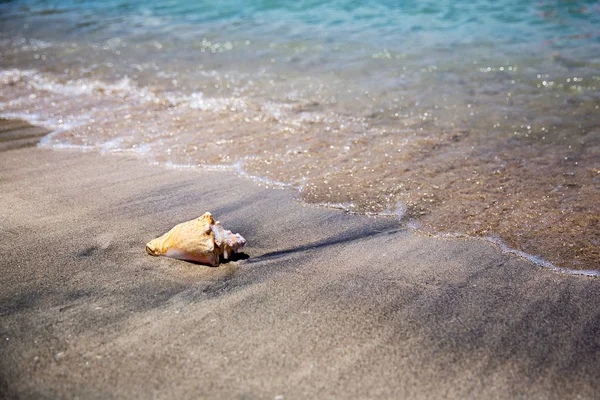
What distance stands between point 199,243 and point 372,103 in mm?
3335

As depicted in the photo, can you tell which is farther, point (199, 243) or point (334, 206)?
point (334, 206)

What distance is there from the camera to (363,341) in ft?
6.97

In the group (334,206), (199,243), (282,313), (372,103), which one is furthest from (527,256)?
(372,103)

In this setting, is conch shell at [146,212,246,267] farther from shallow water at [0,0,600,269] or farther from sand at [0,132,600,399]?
shallow water at [0,0,600,269]

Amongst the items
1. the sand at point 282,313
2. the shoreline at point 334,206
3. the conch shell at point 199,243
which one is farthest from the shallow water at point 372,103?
the conch shell at point 199,243

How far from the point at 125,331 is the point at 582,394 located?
184 centimetres

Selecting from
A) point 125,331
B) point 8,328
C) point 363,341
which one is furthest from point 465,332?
point 8,328

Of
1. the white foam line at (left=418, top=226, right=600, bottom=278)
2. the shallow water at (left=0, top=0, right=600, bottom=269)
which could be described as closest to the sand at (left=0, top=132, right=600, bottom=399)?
the white foam line at (left=418, top=226, right=600, bottom=278)

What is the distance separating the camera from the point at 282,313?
7.52ft

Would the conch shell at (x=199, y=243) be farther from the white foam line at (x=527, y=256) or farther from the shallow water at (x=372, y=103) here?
the white foam line at (x=527, y=256)

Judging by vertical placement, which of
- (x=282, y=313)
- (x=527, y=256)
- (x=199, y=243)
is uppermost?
(x=199, y=243)

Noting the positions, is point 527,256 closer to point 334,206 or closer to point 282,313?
point 334,206

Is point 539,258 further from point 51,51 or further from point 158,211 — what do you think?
point 51,51

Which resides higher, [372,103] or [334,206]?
[372,103]
